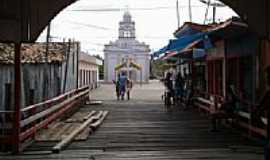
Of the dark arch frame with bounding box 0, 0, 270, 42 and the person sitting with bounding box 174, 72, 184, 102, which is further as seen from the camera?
the person sitting with bounding box 174, 72, 184, 102

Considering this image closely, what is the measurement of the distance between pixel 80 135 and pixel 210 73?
1090 centimetres

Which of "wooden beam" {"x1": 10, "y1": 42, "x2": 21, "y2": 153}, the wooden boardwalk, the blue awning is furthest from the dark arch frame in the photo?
the blue awning

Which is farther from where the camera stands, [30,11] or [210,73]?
[210,73]

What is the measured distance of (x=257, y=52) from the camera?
15281mm

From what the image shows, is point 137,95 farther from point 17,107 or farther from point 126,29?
point 126,29

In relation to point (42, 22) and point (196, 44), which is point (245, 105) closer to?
point (196, 44)

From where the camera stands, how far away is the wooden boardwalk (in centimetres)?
1106

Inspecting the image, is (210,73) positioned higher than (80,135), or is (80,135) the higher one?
(210,73)

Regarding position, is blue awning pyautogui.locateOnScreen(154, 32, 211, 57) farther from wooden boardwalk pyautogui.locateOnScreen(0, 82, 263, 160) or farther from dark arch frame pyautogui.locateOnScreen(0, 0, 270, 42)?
dark arch frame pyautogui.locateOnScreen(0, 0, 270, 42)

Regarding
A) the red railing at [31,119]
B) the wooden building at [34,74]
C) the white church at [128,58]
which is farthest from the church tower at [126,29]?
the red railing at [31,119]

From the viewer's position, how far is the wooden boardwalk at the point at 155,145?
36.3 feet

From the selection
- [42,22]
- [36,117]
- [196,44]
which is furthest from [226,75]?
[42,22]

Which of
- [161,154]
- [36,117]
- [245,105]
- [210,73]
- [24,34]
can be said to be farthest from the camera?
[210,73]

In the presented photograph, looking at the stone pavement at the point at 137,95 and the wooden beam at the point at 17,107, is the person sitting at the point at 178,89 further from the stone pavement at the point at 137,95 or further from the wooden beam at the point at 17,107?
the wooden beam at the point at 17,107
